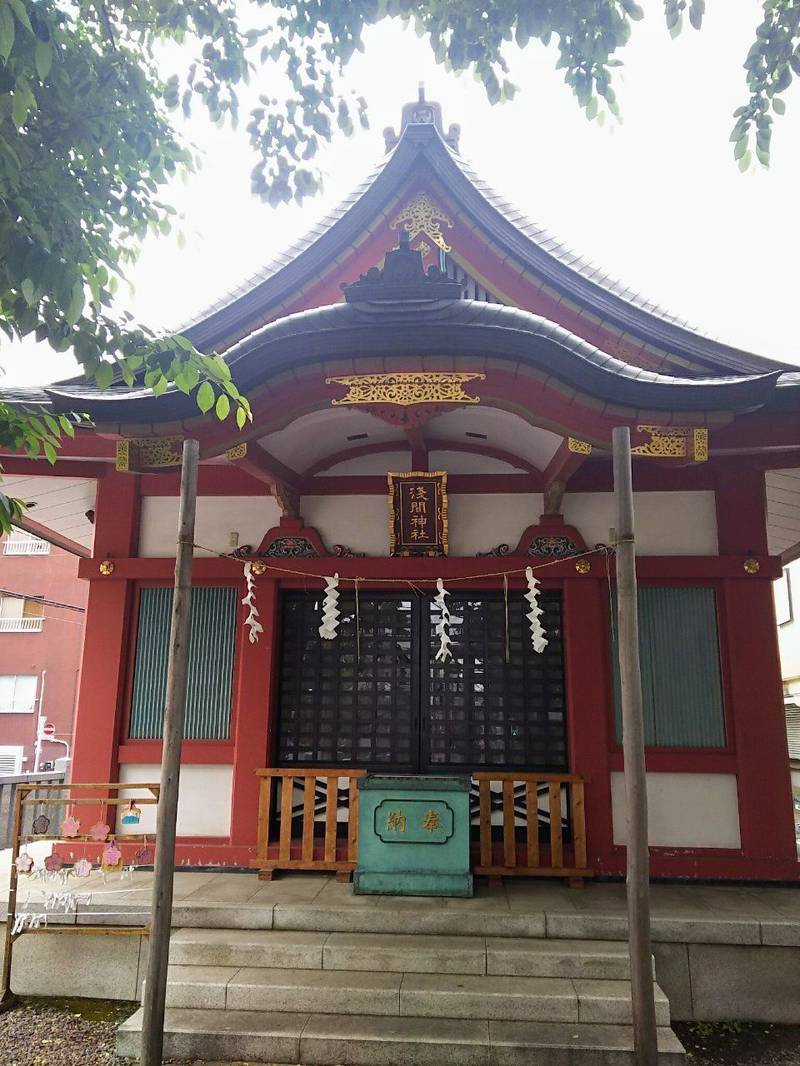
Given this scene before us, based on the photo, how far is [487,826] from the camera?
648cm

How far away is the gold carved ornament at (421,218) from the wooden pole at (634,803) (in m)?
3.75

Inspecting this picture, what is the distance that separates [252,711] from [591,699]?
3034mm

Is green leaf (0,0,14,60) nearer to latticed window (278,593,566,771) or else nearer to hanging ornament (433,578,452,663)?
hanging ornament (433,578,452,663)

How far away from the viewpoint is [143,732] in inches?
280

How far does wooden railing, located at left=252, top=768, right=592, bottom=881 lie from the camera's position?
6.39 metres

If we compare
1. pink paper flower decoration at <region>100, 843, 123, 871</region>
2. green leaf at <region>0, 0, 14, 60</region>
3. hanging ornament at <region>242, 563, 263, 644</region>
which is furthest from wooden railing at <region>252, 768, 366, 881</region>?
green leaf at <region>0, 0, 14, 60</region>

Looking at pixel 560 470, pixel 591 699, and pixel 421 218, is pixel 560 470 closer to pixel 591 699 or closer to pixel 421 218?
pixel 591 699

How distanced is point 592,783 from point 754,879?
1.48 meters

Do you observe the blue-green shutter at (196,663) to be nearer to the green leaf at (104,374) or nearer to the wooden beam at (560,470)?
the wooden beam at (560,470)

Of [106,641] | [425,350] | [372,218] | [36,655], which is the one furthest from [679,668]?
[36,655]

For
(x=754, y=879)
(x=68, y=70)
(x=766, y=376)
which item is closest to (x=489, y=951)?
(x=754, y=879)

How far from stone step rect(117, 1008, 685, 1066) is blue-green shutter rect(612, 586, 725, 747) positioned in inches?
105

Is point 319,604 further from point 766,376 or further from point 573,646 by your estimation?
point 766,376

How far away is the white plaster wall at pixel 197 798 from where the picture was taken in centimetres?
694
